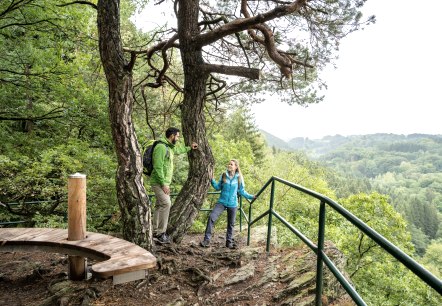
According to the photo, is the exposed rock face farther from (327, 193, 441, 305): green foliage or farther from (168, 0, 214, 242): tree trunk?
(327, 193, 441, 305): green foliage

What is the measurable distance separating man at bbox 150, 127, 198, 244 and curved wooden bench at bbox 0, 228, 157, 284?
4.99ft

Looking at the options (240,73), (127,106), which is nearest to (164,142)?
(127,106)

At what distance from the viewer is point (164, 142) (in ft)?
15.8

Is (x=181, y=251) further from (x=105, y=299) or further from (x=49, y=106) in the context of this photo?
(x=49, y=106)

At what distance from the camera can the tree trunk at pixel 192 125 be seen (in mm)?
5223

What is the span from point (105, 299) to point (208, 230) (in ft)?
8.82

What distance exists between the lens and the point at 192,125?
5445 millimetres

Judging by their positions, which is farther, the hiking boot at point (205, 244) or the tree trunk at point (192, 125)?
the hiking boot at point (205, 244)

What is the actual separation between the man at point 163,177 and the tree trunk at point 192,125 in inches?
12.0

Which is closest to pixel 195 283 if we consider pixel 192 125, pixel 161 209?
pixel 161 209

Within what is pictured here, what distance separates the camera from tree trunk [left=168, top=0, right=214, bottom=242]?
5223 mm

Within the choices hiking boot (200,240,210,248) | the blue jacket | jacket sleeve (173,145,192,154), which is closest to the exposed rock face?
hiking boot (200,240,210,248)

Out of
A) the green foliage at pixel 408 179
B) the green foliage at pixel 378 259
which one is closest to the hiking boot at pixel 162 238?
the green foliage at pixel 378 259

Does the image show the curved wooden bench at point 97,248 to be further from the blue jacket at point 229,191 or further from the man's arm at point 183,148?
the blue jacket at point 229,191
